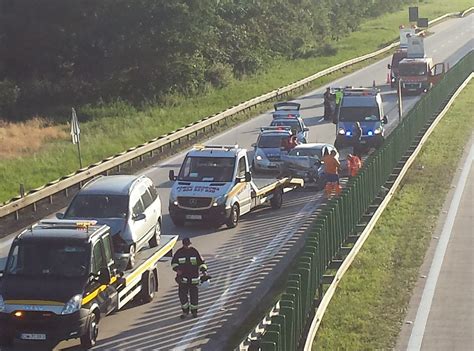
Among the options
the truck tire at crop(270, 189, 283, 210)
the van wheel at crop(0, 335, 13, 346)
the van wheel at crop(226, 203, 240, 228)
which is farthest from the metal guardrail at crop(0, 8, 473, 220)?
the van wheel at crop(0, 335, 13, 346)

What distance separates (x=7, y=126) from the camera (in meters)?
47.4

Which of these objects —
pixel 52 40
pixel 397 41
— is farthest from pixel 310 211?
pixel 397 41

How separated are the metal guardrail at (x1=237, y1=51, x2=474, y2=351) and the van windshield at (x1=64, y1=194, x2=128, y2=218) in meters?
3.65

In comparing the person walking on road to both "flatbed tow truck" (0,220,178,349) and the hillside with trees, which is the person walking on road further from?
the hillside with trees

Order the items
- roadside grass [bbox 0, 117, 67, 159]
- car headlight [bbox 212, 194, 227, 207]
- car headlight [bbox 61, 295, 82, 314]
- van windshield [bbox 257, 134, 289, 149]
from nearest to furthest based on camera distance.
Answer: car headlight [bbox 61, 295, 82, 314], car headlight [bbox 212, 194, 227, 207], van windshield [bbox 257, 134, 289, 149], roadside grass [bbox 0, 117, 67, 159]

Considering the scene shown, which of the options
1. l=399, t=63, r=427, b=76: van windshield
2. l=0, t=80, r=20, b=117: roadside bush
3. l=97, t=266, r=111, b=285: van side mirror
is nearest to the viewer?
l=97, t=266, r=111, b=285: van side mirror

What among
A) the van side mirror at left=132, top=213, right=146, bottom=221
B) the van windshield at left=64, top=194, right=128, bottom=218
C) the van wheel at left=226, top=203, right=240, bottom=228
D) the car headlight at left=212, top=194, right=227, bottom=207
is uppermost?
the van windshield at left=64, top=194, right=128, bottom=218

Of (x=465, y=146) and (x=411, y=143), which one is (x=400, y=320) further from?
(x=465, y=146)

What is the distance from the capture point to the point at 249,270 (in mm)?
21281

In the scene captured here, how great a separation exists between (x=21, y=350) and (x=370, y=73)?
5534 centimetres

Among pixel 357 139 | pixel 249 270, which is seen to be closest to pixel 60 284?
pixel 249 270

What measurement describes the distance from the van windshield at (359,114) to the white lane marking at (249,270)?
9.11 meters

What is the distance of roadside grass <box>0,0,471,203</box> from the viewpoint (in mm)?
34312

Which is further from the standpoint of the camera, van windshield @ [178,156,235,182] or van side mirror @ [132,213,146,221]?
van windshield @ [178,156,235,182]
